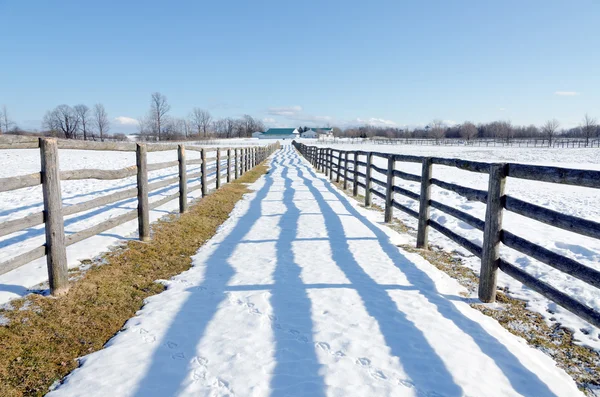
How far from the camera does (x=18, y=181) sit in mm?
3373

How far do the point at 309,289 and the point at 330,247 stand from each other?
168cm

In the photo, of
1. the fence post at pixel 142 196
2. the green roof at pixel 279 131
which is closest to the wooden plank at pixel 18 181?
the fence post at pixel 142 196

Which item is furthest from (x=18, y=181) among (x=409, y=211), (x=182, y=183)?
(x=409, y=211)

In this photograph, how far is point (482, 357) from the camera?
2.79 meters

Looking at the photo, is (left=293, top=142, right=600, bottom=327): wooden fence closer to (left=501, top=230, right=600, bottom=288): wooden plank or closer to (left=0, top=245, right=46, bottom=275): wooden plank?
(left=501, top=230, right=600, bottom=288): wooden plank

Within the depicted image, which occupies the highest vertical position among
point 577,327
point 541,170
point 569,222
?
point 541,170

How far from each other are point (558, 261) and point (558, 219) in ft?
1.12

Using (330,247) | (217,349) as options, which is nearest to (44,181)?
(217,349)

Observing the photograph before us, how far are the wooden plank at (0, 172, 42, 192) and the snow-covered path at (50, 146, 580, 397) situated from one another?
158cm

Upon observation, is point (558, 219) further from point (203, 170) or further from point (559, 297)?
point (203, 170)

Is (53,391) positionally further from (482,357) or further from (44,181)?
(482,357)

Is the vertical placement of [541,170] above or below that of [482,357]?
above

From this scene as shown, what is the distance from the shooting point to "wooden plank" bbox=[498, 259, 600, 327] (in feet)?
8.87

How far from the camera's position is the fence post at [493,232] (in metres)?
3.79
